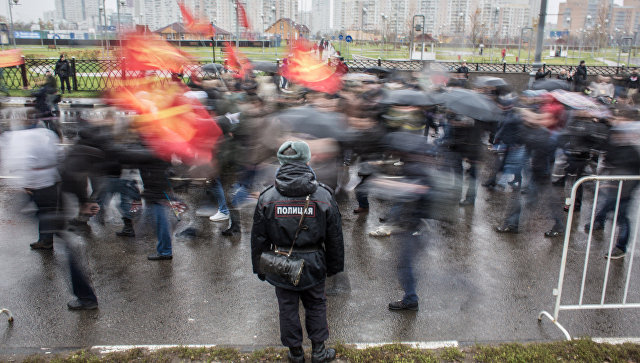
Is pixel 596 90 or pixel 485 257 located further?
pixel 596 90

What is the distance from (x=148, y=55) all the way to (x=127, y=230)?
2.96m

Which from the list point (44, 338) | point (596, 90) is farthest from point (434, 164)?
point (596, 90)

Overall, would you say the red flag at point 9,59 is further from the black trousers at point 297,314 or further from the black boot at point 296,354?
the black boot at point 296,354

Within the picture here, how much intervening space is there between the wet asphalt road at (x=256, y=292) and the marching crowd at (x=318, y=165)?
0.26 metres

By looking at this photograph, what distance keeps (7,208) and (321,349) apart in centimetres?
621

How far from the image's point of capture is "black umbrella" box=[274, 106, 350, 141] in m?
5.41

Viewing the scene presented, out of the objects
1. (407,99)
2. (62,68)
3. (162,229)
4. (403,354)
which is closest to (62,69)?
(62,68)

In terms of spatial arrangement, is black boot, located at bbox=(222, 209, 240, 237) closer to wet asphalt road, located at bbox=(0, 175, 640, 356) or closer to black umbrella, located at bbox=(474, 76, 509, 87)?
wet asphalt road, located at bbox=(0, 175, 640, 356)

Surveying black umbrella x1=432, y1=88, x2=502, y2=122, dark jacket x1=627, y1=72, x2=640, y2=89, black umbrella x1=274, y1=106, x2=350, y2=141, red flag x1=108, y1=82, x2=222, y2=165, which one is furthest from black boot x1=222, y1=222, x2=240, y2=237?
dark jacket x1=627, y1=72, x2=640, y2=89

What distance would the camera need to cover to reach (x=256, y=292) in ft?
16.7

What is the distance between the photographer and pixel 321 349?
12.3ft

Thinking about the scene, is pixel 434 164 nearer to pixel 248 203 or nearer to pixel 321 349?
pixel 321 349

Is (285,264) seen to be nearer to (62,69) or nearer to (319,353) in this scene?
(319,353)

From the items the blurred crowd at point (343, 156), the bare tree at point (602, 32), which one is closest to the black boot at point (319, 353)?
the blurred crowd at point (343, 156)
